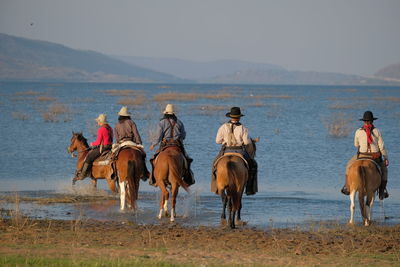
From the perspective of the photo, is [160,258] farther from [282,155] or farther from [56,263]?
[282,155]

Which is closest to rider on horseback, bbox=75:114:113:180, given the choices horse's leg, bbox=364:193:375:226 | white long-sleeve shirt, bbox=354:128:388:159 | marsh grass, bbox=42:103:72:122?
white long-sleeve shirt, bbox=354:128:388:159

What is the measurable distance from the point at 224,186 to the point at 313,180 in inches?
341

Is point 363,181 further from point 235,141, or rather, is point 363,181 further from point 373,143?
point 235,141

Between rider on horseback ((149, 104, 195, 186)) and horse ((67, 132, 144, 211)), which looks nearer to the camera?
rider on horseback ((149, 104, 195, 186))

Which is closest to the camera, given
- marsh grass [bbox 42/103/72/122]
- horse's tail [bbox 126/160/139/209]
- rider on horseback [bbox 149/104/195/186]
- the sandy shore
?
the sandy shore

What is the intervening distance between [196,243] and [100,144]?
5.84 m

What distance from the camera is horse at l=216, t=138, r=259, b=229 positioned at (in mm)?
12992

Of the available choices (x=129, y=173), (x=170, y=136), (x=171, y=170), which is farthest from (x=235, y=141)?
(x=129, y=173)

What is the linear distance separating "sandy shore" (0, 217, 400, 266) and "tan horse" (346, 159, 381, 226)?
1.45 feet

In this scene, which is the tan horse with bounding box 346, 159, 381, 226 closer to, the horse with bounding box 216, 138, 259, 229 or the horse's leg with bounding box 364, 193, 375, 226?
the horse's leg with bounding box 364, 193, 375, 226

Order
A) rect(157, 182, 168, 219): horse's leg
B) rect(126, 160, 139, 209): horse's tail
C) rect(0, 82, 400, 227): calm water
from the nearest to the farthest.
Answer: rect(157, 182, 168, 219): horse's leg → rect(126, 160, 139, 209): horse's tail → rect(0, 82, 400, 227): calm water

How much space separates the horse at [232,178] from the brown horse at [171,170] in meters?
1.11

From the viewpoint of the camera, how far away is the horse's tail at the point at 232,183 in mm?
12984

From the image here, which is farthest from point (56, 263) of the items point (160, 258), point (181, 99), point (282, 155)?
point (181, 99)
